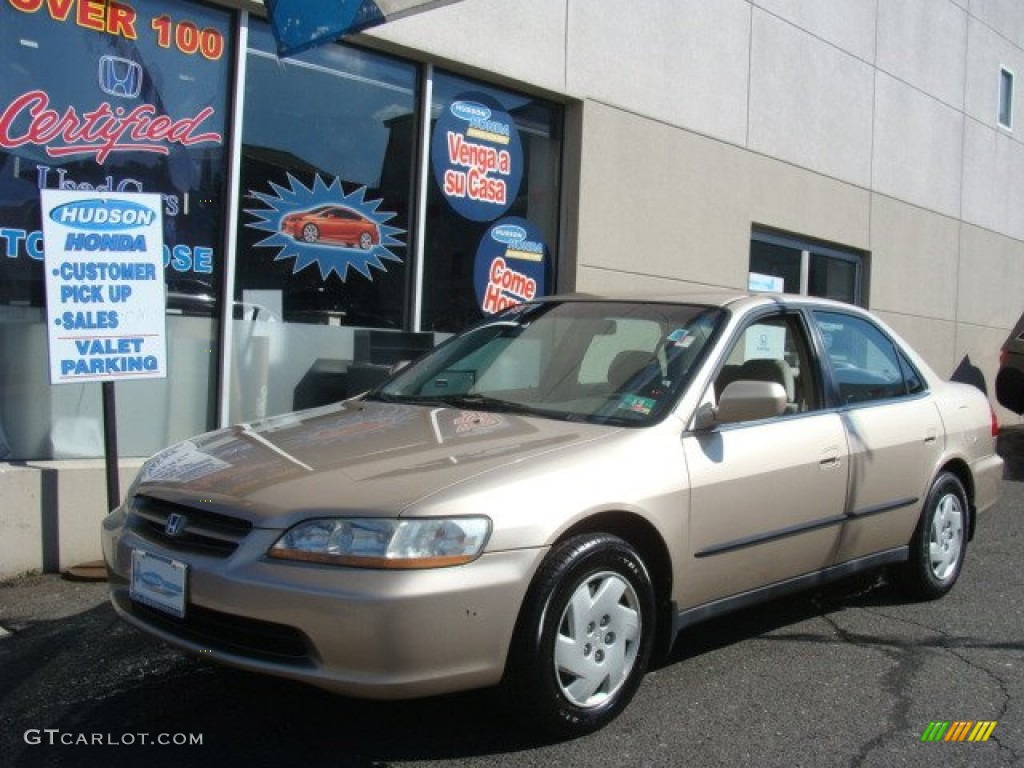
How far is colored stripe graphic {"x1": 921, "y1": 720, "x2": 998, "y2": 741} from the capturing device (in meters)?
3.71

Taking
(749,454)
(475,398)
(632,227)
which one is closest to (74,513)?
(475,398)

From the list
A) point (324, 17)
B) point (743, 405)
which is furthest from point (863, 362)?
point (324, 17)

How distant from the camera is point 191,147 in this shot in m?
6.57

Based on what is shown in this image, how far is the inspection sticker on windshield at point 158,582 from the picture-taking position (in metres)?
3.29

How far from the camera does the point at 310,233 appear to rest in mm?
7230

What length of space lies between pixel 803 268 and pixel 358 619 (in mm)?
9589

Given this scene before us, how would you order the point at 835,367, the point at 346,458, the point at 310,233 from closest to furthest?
the point at 346,458 < the point at 835,367 < the point at 310,233

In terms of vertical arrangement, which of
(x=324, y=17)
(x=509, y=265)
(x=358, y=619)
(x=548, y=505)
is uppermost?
(x=324, y=17)

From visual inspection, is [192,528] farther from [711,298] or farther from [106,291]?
[106,291]

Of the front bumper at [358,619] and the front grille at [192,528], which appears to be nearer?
the front bumper at [358,619]

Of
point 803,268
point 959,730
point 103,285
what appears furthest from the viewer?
point 803,268

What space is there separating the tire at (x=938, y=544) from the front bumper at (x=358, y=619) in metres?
2.80

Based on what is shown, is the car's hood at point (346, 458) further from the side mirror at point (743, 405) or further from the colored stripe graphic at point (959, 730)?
the colored stripe graphic at point (959, 730)

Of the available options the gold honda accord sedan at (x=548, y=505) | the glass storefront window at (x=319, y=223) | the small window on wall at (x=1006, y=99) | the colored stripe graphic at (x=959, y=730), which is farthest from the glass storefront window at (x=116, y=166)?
the small window on wall at (x=1006, y=99)
